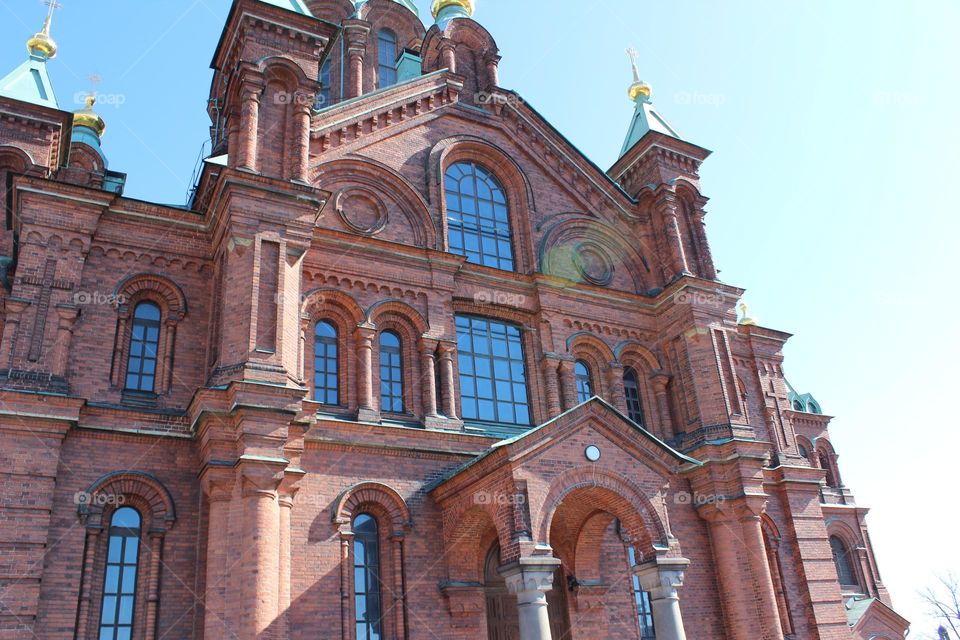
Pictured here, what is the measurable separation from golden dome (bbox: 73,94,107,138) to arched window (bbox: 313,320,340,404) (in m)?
16.1

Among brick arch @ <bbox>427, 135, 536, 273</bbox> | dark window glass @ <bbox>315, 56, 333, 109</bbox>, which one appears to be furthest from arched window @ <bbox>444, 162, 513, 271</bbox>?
dark window glass @ <bbox>315, 56, 333, 109</bbox>

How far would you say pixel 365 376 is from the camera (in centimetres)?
1655

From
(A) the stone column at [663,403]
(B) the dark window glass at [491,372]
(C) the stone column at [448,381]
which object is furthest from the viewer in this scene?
(A) the stone column at [663,403]

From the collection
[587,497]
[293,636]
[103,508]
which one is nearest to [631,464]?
[587,497]

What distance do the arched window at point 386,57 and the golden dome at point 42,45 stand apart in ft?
35.7

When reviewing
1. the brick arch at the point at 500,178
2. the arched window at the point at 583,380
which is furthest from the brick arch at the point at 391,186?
the arched window at the point at 583,380

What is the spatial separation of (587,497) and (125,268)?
32.3 ft

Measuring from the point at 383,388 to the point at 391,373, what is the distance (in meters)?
0.42

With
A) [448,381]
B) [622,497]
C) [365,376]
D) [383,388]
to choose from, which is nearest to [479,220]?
[448,381]

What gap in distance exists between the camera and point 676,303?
2095 centimetres

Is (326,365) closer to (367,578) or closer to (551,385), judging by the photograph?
(367,578)

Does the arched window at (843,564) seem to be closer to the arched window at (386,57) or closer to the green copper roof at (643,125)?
the green copper roof at (643,125)

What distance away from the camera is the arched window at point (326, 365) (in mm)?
16328

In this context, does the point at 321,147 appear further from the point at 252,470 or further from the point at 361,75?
the point at 361,75
